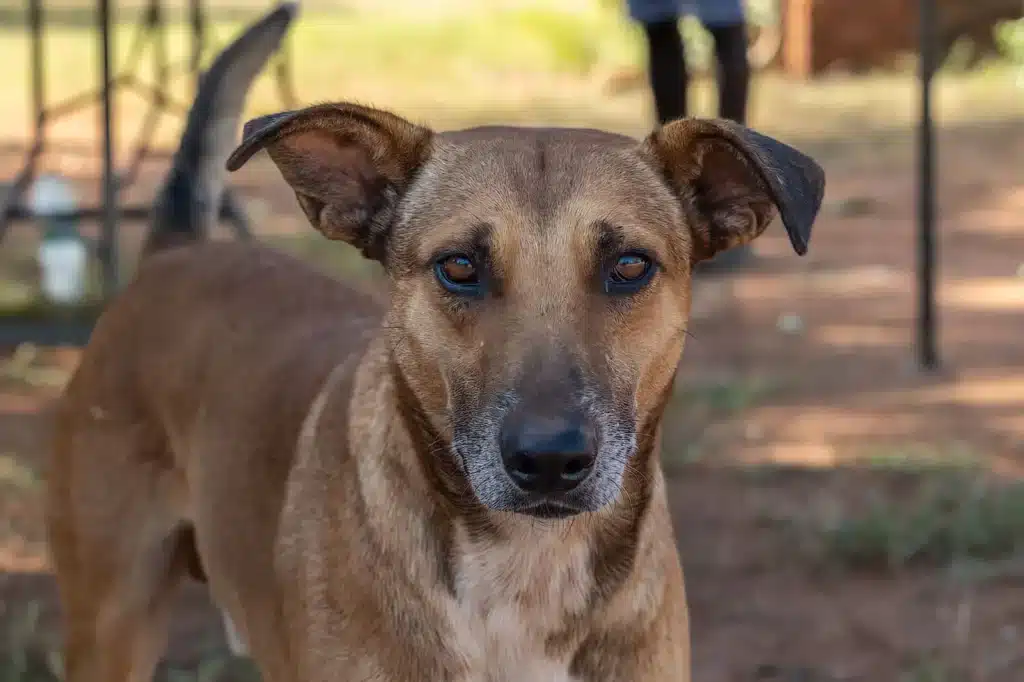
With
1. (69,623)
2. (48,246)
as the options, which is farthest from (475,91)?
(69,623)

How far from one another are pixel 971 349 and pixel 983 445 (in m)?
1.32

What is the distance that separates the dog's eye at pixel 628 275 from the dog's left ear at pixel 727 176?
259 mm

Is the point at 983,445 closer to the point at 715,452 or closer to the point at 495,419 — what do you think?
the point at 715,452

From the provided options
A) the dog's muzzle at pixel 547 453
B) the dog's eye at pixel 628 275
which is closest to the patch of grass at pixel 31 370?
the dog's eye at pixel 628 275

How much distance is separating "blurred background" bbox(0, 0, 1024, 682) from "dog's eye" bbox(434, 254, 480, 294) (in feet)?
4.71

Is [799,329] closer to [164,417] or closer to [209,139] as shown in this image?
[209,139]

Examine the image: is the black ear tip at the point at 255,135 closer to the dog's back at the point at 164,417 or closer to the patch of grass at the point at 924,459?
the dog's back at the point at 164,417

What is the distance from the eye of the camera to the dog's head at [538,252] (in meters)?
2.55

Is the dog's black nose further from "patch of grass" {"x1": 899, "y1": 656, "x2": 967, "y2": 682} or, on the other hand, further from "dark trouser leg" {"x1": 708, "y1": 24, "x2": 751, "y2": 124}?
"dark trouser leg" {"x1": 708, "y1": 24, "x2": 751, "y2": 124}

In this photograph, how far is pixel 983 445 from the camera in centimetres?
551

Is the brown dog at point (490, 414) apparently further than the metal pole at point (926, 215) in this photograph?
No

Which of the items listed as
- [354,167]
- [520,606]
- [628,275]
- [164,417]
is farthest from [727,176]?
[164,417]

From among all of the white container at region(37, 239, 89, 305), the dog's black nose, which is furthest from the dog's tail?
the white container at region(37, 239, 89, 305)

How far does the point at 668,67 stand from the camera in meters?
7.25
